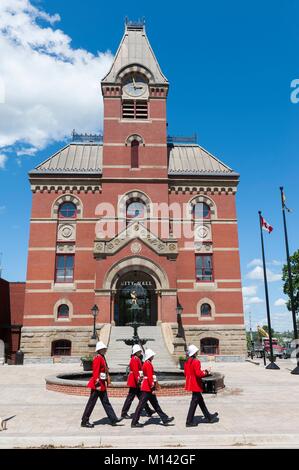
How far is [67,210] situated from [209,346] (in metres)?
16.0

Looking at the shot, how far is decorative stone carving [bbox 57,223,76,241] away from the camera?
101ft

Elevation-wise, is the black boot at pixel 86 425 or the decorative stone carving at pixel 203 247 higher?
the decorative stone carving at pixel 203 247

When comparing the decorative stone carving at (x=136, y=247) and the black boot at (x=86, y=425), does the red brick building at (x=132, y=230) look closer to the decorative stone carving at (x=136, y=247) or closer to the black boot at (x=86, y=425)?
the decorative stone carving at (x=136, y=247)

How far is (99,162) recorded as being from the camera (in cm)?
3356

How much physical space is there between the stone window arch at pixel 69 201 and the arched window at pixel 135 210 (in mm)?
3991

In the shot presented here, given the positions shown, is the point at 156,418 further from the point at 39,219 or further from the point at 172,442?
the point at 39,219

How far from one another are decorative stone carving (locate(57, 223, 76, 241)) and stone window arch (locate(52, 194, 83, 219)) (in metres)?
0.95

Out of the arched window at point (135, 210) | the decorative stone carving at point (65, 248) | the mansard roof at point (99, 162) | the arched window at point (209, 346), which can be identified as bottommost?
the arched window at point (209, 346)

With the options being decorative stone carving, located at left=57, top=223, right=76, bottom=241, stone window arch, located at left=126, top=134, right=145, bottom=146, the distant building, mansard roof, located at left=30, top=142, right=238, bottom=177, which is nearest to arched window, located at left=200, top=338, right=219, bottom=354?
decorative stone carving, located at left=57, top=223, right=76, bottom=241

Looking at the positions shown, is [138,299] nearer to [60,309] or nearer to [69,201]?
[60,309]

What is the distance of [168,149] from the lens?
3547cm

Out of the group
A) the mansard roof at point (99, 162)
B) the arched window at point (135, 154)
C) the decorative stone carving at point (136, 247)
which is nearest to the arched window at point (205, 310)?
the decorative stone carving at point (136, 247)

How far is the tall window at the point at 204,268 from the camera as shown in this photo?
3059 centimetres
